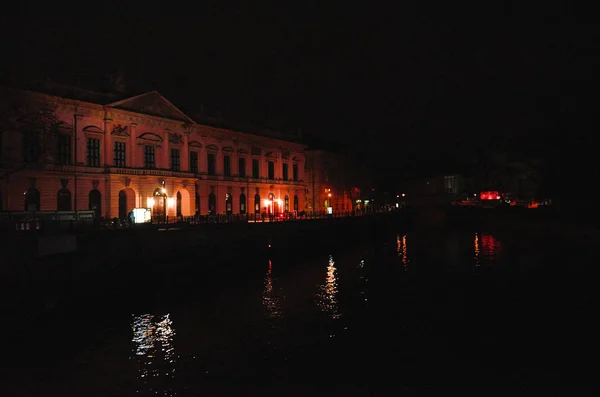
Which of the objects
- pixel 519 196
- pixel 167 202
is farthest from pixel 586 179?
pixel 519 196

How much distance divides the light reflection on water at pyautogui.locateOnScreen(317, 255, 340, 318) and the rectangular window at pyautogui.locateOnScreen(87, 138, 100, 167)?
3513cm

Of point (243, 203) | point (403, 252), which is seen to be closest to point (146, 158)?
point (243, 203)

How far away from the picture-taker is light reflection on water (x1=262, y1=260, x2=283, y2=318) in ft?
60.8

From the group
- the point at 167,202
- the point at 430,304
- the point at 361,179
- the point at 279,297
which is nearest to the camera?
the point at 430,304

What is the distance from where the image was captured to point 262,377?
11.7 m

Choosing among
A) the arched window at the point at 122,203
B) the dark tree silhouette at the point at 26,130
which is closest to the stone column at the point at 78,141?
the dark tree silhouette at the point at 26,130

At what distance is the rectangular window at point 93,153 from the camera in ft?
→ 177

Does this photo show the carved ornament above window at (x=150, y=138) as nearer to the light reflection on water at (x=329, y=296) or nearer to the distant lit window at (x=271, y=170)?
the distant lit window at (x=271, y=170)

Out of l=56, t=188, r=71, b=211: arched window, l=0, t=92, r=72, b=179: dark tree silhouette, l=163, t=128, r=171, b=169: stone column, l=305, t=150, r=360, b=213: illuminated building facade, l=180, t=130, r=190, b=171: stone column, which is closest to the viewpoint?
l=0, t=92, r=72, b=179: dark tree silhouette

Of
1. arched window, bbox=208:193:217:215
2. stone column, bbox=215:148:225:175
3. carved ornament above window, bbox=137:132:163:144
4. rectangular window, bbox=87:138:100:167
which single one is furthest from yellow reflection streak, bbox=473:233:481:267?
rectangular window, bbox=87:138:100:167

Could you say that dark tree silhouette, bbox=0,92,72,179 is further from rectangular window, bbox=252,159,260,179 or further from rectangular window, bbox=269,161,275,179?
rectangular window, bbox=269,161,275,179

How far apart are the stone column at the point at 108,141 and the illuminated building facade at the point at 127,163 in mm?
99

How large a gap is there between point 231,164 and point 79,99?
2444 cm

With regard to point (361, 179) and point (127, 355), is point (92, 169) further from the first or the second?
point (361, 179)
